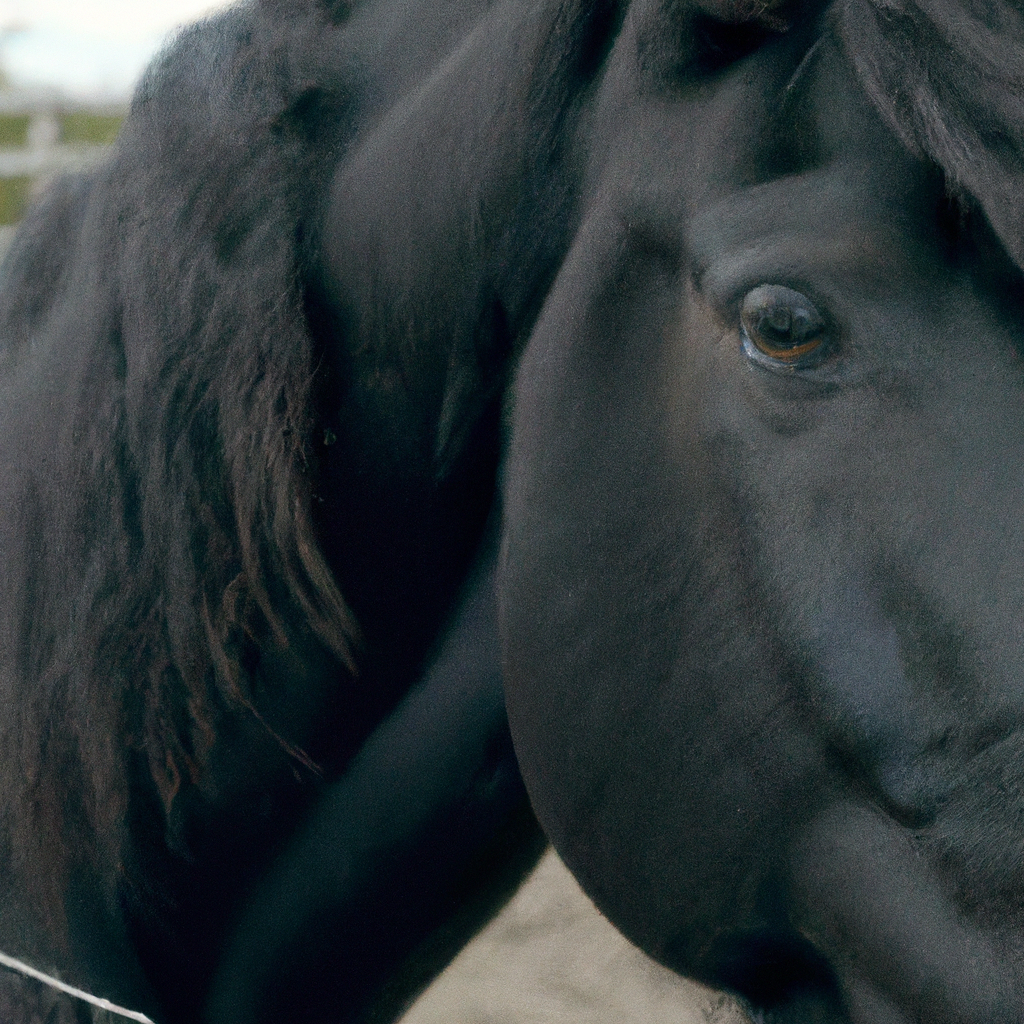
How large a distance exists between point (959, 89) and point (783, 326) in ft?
0.55

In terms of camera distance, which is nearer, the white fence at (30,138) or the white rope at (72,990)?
the white rope at (72,990)

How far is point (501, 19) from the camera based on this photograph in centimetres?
97

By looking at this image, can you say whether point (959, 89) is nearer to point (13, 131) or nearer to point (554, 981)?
point (554, 981)

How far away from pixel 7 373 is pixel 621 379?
0.70m

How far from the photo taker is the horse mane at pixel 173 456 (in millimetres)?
1051

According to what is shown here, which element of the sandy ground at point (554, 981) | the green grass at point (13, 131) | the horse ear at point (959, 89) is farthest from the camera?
the green grass at point (13, 131)

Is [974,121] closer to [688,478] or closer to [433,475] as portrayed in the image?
[688,478]

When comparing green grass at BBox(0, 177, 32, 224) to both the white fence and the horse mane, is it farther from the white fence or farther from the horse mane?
the horse mane

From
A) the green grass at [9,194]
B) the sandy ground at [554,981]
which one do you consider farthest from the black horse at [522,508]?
the green grass at [9,194]

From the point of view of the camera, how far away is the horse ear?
69 cm

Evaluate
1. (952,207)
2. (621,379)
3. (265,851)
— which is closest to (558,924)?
(265,851)

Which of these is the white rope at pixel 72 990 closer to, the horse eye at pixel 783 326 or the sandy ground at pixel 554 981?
the horse eye at pixel 783 326

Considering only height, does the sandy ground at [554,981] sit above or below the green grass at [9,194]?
below

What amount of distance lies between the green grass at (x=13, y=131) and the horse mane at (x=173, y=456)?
20.6 feet
